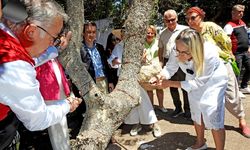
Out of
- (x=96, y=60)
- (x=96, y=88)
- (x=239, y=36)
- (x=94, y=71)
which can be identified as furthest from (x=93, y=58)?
(x=239, y=36)

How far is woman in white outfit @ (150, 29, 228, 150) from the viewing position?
368 centimetres

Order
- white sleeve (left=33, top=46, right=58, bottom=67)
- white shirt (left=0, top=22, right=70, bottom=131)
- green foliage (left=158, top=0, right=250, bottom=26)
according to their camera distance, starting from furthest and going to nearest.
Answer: green foliage (left=158, top=0, right=250, bottom=26) → white sleeve (left=33, top=46, right=58, bottom=67) → white shirt (left=0, top=22, right=70, bottom=131)

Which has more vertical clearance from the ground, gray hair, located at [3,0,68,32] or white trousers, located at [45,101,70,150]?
gray hair, located at [3,0,68,32]

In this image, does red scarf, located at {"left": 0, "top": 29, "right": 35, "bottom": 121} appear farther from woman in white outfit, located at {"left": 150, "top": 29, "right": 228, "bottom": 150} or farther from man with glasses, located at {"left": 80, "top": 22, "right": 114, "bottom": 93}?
man with glasses, located at {"left": 80, "top": 22, "right": 114, "bottom": 93}

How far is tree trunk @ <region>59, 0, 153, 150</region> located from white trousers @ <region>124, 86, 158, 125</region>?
1.61m

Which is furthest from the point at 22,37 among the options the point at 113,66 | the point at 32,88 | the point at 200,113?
the point at 113,66

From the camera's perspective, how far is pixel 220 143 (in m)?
3.85

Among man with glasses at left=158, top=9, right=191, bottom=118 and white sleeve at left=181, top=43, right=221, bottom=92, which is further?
man with glasses at left=158, top=9, right=191, bottom=118

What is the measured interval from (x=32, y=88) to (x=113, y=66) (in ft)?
11.1

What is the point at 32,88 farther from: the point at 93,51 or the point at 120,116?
the point at 93,51

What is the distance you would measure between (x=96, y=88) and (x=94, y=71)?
1.31 meters

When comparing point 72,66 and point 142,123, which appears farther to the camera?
point 142,123

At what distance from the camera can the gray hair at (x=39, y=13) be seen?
172 cm

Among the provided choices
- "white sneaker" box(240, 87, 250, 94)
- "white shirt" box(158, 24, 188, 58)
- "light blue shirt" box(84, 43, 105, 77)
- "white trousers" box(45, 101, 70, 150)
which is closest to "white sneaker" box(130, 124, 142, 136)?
"light blue shirt" box(84, 43, 105, 77)
